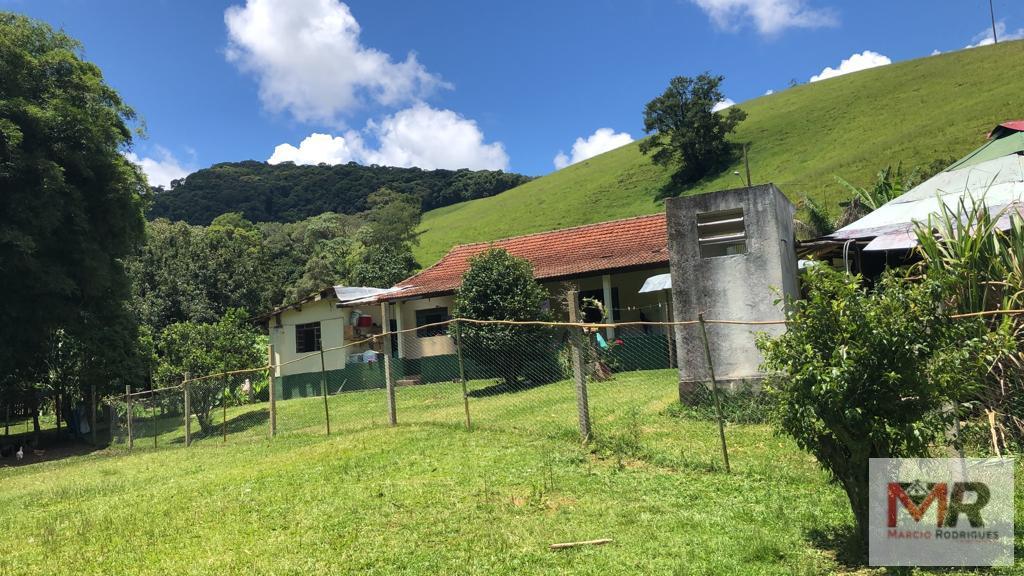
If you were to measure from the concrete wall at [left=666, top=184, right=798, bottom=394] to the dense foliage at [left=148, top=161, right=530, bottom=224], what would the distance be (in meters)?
76.5

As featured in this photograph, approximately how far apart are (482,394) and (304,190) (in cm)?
8676

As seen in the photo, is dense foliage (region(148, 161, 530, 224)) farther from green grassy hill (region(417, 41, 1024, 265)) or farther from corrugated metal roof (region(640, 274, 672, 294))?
corrugated metal roof (region(640, 274, 672, 294))

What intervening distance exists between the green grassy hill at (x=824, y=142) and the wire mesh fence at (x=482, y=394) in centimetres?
2390

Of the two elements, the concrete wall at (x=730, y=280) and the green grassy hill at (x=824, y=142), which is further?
the green grassy hill at (x=824, y=142)

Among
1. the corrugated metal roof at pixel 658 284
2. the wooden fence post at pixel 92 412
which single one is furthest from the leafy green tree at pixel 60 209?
Result: the corrugated metal roof at pixel 658 284

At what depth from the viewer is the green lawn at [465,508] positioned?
4398 millimetres

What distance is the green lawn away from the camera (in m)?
4.40

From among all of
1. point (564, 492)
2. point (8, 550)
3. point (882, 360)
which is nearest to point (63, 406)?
point (8, 550)

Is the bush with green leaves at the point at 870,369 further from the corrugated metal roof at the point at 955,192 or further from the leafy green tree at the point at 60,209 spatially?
the leafy green tree at the point at 60,209

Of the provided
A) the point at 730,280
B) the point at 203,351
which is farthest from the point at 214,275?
the point at 730,280

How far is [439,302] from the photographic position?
864 inches

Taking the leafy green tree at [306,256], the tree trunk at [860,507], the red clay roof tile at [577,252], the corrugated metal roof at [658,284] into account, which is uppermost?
the leafy green tree at [306,256]

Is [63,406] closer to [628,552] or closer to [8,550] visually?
[8,550]

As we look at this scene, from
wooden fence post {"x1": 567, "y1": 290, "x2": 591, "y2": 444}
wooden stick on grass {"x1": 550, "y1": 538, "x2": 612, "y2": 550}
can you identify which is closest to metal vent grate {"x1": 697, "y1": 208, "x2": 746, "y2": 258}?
wooden fence post {"x1": 567, "y1": 290, "x2": 591, "y2": 444}
